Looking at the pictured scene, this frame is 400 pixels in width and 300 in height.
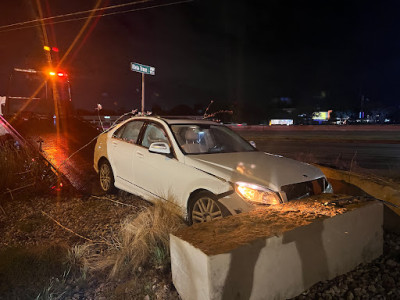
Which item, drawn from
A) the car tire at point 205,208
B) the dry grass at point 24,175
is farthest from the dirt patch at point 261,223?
the dry grass at point 24,175

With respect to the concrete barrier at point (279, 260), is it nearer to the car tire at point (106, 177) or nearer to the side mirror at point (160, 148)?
the side mirror at point (160, 148)

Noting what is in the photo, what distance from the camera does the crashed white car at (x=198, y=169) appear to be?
11.6 ft

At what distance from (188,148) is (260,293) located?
2.79 meters

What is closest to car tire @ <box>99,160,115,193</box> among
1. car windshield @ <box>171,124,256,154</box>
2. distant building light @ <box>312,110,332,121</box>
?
car windshield @ <box>171,124,256,154</box>

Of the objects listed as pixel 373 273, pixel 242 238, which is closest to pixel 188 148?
pixel 242 238

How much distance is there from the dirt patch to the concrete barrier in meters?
0.06

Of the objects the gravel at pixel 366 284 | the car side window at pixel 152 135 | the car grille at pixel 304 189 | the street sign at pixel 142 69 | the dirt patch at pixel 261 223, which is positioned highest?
the street sign at pixel 142 69

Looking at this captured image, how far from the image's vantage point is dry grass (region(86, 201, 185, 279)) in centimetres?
311

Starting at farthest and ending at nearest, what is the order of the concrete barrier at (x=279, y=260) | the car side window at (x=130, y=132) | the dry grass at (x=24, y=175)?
1. the dry grass at (x=24, y=175)
2. the car side window at (x=130, y=132)
3. the concrete barrier at (x=279, y=260)

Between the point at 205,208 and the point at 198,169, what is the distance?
0.50 meters

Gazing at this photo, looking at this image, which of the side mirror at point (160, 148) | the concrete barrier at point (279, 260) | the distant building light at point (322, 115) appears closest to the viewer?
the concrete barrier at point (279, 260)

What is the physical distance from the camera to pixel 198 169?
3.95 meters

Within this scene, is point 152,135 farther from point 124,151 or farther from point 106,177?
point 106,177

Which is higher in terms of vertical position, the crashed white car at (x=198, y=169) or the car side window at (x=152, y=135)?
the car side window at (x=152, y=135)
